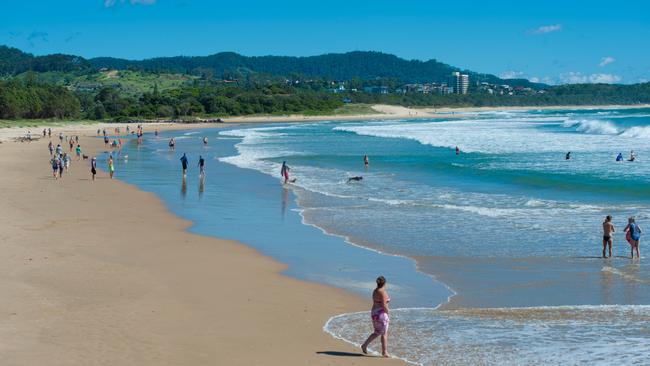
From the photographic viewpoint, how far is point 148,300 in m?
12.6

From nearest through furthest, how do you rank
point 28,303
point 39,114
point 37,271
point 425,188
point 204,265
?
1. point 28,303
2. point 37,271
3. point 204,265
4. point 425,188
5. point 39,114

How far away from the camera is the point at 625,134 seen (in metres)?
70.1

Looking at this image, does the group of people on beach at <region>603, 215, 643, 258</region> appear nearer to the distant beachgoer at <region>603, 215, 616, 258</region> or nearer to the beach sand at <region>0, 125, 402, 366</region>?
the distant beachgoer at <region>603, 215, 616, 258</region>

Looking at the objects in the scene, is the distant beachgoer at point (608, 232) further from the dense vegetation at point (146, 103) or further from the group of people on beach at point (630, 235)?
the dense vegetation at point (146, 103)

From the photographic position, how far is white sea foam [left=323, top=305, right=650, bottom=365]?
10086 mm

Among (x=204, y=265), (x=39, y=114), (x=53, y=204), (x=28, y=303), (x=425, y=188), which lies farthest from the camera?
(x=39, y=114)

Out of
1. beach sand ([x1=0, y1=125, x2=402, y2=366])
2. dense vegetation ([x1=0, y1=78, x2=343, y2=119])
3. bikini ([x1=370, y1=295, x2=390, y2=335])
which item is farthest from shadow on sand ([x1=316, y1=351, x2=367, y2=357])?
dense vegetation ([x1=0, y1=78, x2=343, y2=119])

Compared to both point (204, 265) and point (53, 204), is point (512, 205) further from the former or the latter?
point (53, 204)

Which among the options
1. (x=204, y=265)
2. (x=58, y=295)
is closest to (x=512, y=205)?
(x=204, y=265)

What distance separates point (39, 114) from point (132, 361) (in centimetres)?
10355

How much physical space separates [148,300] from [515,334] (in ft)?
18.7

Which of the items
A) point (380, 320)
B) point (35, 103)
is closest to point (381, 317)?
point (380, 320)

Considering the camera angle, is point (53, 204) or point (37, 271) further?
point (53, 204)

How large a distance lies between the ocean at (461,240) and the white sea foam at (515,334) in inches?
1.1
